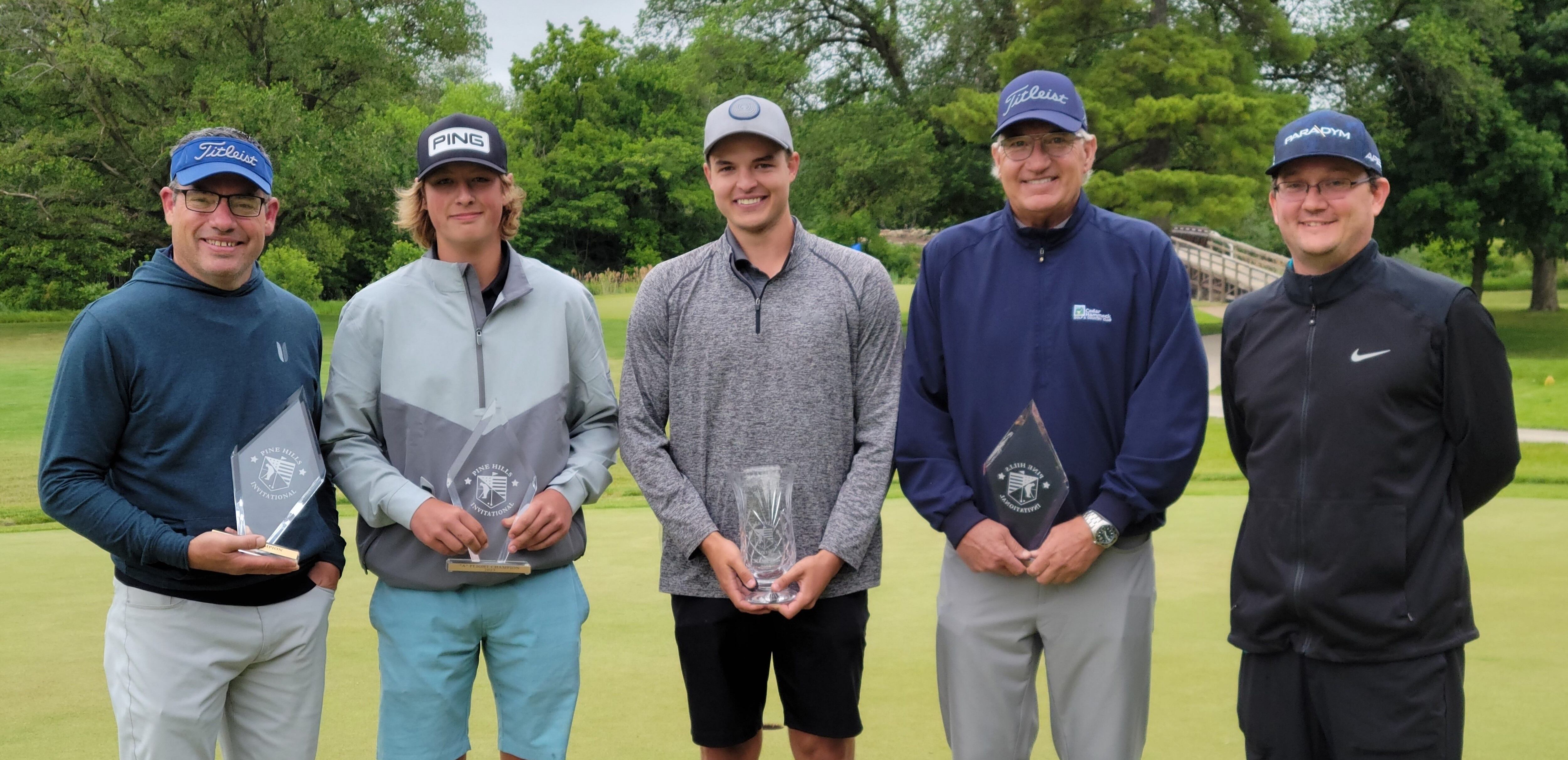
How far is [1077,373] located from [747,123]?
980mm

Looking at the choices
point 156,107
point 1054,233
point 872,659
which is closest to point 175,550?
point 1054,233

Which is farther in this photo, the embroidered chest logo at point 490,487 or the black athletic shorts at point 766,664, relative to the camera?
the black athletic shorts at point 766,664

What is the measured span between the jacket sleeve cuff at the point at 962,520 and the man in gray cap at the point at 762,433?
19cm

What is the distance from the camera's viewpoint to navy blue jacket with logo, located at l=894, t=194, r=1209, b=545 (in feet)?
8.97

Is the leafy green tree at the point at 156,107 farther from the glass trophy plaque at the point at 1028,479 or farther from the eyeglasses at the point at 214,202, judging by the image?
the glass trophy plaque at the point at 1028,479

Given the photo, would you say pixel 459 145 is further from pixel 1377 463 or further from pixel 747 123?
pixel 1377 463

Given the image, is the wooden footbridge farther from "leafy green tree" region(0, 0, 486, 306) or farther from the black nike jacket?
the black nike jacket

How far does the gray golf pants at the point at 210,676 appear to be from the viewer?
2.69m

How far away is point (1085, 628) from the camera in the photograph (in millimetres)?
2824

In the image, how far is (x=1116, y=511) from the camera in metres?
2.72

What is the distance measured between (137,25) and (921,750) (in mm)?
24605

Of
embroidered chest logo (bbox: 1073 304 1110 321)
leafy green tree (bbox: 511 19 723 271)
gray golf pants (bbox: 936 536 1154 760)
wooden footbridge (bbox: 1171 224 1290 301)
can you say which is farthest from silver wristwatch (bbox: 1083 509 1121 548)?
leafy green tree (bbox: 511 19 723 271)

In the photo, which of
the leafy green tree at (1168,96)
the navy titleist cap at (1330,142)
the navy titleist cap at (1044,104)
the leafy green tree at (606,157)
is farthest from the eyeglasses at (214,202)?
the leafy green tree at (606,157)

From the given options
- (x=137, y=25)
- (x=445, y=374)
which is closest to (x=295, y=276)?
(x=137, y=25)
